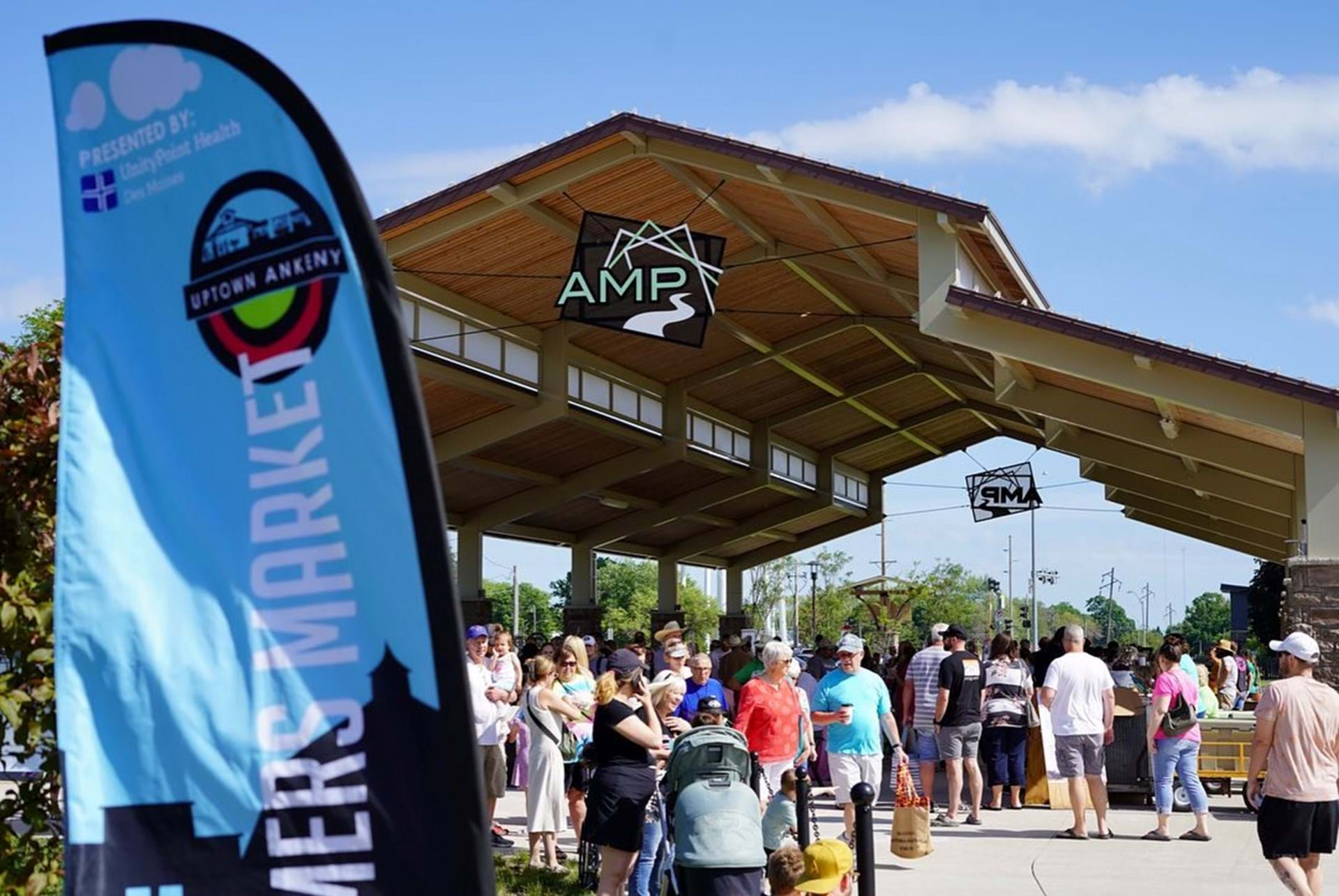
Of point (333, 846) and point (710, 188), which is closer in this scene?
point (333, 846)

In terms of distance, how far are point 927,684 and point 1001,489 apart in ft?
57.4

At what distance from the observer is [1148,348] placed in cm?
1535

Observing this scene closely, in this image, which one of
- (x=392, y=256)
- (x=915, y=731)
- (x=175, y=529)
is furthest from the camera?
(x=392, y=256)

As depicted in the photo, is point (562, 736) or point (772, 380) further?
point (772, 380)

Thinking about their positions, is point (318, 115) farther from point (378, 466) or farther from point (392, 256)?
point (392, 256)

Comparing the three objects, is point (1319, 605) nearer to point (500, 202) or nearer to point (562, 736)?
point (562, 736)

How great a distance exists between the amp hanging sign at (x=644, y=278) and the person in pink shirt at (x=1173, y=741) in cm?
594

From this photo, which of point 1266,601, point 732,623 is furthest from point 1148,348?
point 1266,601

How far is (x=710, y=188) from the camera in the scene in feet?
63.2

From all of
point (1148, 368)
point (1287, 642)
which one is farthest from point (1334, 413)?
point (1287, 642)

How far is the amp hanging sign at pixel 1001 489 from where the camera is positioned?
3138 centimetres

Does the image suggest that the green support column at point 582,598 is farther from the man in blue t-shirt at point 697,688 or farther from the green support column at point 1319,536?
the man in blue t-shirt at point 697,688

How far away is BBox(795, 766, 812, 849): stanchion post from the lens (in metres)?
9.55

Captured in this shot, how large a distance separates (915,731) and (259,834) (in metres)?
12.5
